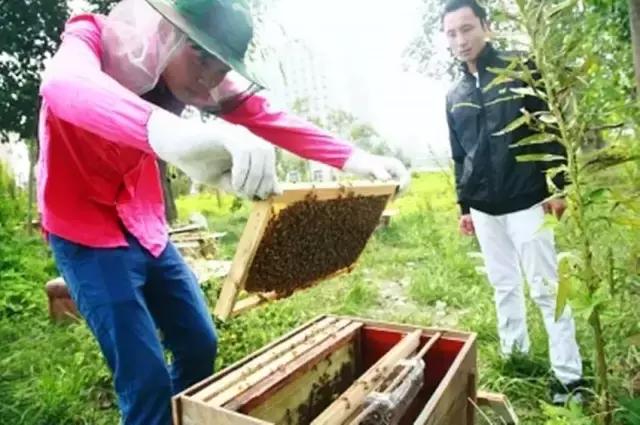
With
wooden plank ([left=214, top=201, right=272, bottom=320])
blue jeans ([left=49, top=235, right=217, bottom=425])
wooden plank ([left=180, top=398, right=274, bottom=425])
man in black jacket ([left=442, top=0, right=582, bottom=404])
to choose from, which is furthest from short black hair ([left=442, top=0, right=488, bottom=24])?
wooden plank ([left=180, top=398, right=274, bottom=425])

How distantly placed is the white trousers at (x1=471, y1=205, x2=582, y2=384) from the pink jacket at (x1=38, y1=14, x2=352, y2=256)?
1.01 metres

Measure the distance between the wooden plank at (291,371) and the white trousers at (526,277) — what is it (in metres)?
0.99

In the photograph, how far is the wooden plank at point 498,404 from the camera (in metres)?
2.20

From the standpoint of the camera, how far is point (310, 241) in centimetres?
260

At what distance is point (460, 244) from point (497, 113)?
3771 millimetres

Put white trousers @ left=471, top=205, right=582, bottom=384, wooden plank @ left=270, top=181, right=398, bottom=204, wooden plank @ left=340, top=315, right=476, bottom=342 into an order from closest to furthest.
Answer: wooden plank @ left=340, top=315, right=476, bottom=342, wooden plank @ left=270, top=181, right=398, bottom=204, white trousers @ left=471, top=205, right=582, bottom=384

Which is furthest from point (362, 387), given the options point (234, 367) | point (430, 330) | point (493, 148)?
point (493, 148)

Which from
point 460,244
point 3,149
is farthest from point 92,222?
point 3,149

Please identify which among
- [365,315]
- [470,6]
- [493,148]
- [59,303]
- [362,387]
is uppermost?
[470,6]

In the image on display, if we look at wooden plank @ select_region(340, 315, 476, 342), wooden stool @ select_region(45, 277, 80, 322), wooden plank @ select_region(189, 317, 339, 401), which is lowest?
wooden stool @ select_region(45, 277, 80, 322)

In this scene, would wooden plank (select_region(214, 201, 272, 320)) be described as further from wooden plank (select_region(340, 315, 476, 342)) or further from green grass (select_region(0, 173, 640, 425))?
green grass (select_region(0, 173, 640, 425))

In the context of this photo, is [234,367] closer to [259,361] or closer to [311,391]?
[259,361]

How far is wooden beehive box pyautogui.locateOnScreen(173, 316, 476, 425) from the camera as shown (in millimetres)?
1275

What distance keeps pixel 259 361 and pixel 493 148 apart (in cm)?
175
